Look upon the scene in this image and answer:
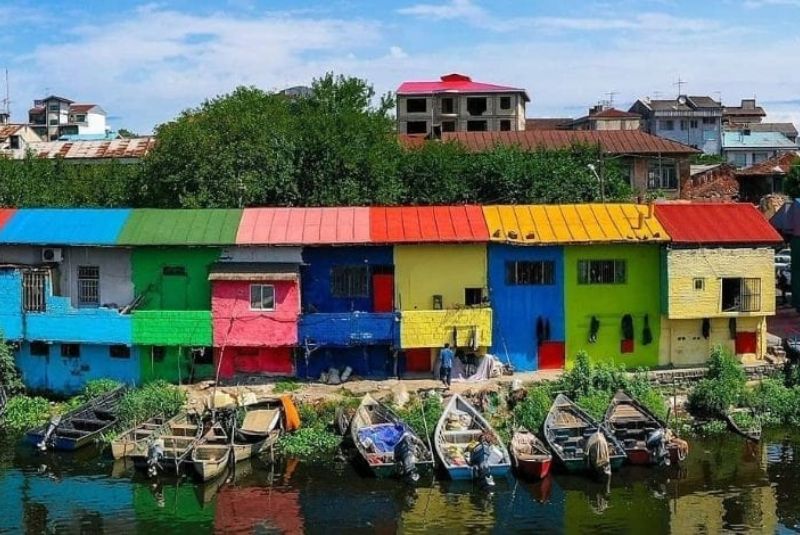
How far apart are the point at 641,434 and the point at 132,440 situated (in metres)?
14.2

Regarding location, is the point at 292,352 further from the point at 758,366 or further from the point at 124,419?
the point at 758,366

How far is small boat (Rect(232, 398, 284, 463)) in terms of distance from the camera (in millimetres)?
27166

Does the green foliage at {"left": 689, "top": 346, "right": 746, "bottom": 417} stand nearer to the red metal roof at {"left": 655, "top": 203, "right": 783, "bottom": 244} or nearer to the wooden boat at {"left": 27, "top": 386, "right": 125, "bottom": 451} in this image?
the red metal roof at {"left": 655, "top": 203, "right": 783, "bottom": 244}

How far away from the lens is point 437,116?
3132 inches

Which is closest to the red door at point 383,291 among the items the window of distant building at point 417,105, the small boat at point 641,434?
the small boat at point 641,434

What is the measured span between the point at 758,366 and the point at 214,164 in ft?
72.8

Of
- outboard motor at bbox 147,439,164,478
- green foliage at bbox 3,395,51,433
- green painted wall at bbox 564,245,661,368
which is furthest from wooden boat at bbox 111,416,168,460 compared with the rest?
green painted wall at bbox 564,245,661,368

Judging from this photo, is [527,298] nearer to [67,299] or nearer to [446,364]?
Answer: [446,364]

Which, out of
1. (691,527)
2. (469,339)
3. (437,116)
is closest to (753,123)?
(437,116)

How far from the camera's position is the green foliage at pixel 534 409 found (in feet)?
93.9

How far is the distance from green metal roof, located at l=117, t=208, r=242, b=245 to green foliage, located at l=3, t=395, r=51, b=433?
18.7 feet

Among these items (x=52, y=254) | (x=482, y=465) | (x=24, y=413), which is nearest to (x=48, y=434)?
(x=24, y=413)

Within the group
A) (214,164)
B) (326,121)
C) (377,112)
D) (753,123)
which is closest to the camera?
(214,164)

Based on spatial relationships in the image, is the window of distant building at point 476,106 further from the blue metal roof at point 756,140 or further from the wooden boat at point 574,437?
the wooden boat at point 574,437
